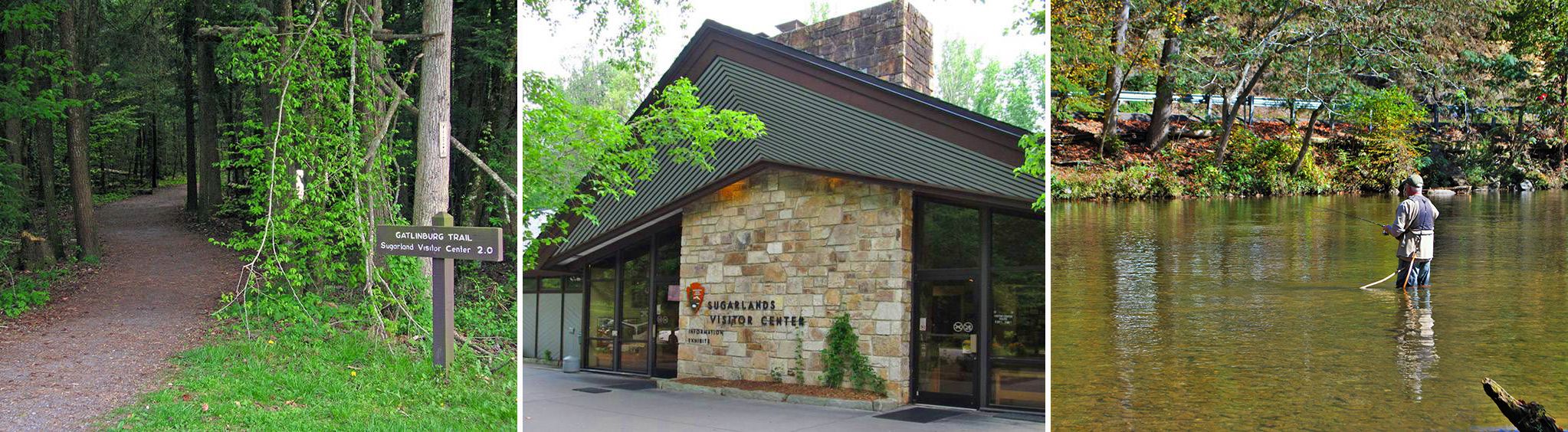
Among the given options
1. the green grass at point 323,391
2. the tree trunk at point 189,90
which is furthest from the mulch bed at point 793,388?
the tree trunk at point 189,90

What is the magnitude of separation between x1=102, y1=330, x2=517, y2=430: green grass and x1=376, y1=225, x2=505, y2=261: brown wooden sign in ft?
4.40

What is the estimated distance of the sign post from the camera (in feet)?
17.0

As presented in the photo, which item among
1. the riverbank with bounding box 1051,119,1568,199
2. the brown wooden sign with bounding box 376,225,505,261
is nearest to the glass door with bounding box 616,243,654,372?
the brown wooden sign with bounding box 376,225,505,261

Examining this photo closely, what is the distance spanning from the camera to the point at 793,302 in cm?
231

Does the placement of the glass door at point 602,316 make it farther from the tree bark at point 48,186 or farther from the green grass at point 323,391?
the tree bark at point 48,186

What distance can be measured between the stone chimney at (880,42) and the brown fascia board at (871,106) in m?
0.02

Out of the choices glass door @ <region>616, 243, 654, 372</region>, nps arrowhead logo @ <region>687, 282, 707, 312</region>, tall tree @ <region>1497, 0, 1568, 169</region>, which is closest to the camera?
nps arrowhead logo @ <region>687, 282, 707, 312</region>

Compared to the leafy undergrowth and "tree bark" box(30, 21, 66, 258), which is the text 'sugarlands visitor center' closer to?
the leafy undergrowth

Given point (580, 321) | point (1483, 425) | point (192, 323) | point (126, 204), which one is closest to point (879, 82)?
point (580, 321)

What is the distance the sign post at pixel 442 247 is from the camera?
5.20m

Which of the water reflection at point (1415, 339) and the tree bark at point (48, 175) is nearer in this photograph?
the water reflection at point (1415, 339)

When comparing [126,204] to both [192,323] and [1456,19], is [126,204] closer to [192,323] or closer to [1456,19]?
[192,323]

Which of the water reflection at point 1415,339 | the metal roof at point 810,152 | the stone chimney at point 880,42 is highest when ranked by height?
the stone chimney at point 880,42

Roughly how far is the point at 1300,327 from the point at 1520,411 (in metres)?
2.74
